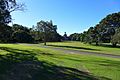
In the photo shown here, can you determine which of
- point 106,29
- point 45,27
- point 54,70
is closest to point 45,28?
point 45,27

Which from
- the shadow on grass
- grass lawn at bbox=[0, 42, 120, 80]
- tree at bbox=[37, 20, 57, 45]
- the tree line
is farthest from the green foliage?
the shadow on grass

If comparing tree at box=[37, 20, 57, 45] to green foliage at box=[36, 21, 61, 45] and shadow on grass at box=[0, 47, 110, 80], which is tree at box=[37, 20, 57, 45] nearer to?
green foliage at box=[36, 21, 61, 45]

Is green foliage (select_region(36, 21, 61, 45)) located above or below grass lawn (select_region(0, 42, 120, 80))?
above

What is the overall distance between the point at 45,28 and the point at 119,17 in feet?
86.5

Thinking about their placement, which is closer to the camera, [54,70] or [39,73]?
[39,73]

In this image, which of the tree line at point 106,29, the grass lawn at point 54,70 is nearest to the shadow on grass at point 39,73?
the grass lawn at point 54,70

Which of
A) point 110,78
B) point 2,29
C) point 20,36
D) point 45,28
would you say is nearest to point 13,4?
point 2,29

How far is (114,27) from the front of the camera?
93375mm

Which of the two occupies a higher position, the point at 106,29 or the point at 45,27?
the point at 45,27

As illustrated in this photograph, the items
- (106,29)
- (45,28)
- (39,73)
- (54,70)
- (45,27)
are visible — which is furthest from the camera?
(45,28)

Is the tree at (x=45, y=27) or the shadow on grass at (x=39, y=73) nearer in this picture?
the shadow on grass at (x=39, y=73)

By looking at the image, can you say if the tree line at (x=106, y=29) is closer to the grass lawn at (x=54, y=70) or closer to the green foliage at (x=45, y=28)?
the green foliage at (x=45, y=28)

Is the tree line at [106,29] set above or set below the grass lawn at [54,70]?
above

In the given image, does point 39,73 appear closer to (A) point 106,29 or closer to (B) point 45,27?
(B) point 45,27
